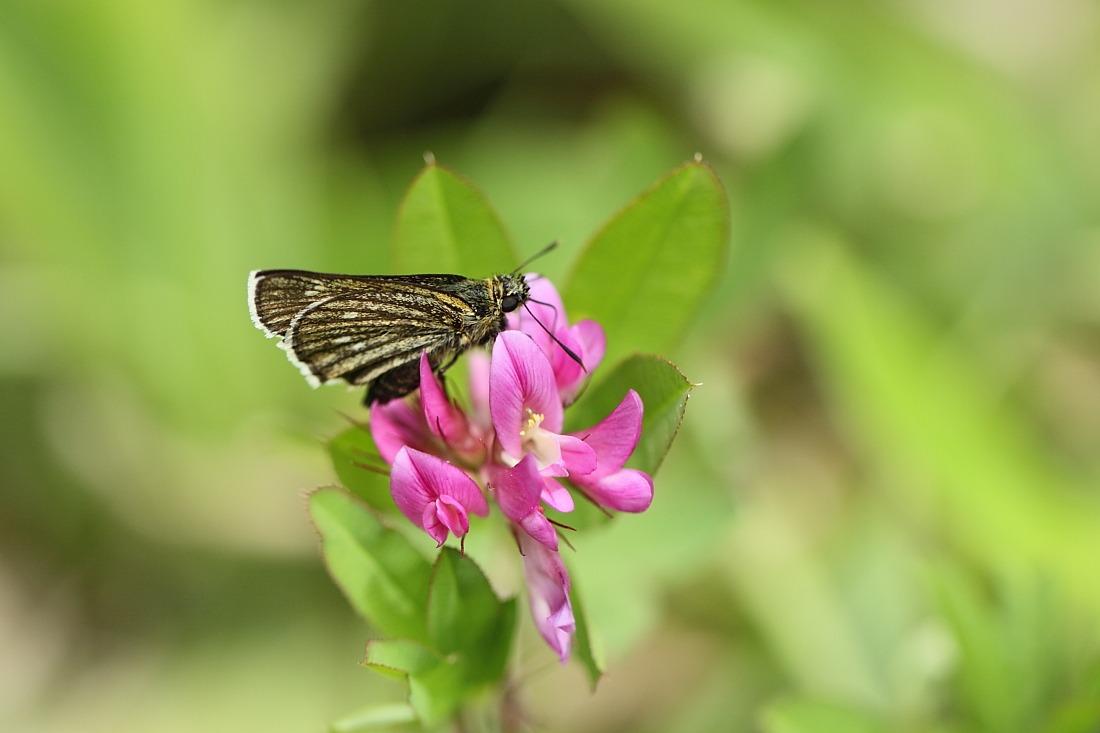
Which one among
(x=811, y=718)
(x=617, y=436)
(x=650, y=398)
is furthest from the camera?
(x=811, y=718)

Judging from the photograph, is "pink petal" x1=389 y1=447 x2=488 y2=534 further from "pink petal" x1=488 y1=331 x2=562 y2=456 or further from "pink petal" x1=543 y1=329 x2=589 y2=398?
"pink petal" x1=543 y1=329 x2=589 y2=398

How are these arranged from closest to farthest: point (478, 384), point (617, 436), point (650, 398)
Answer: point (617, 436) → point (650, 398) → point (478, 384)

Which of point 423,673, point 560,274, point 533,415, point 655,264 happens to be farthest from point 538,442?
point 560,274

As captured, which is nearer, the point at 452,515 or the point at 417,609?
the point at 452,515

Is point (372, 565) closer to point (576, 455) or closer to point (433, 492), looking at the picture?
point (433, 492)

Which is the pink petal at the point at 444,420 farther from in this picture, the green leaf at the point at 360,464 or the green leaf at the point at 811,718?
the green leaf at the point at 811,718

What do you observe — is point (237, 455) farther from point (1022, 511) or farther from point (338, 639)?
point (1022, 511)
